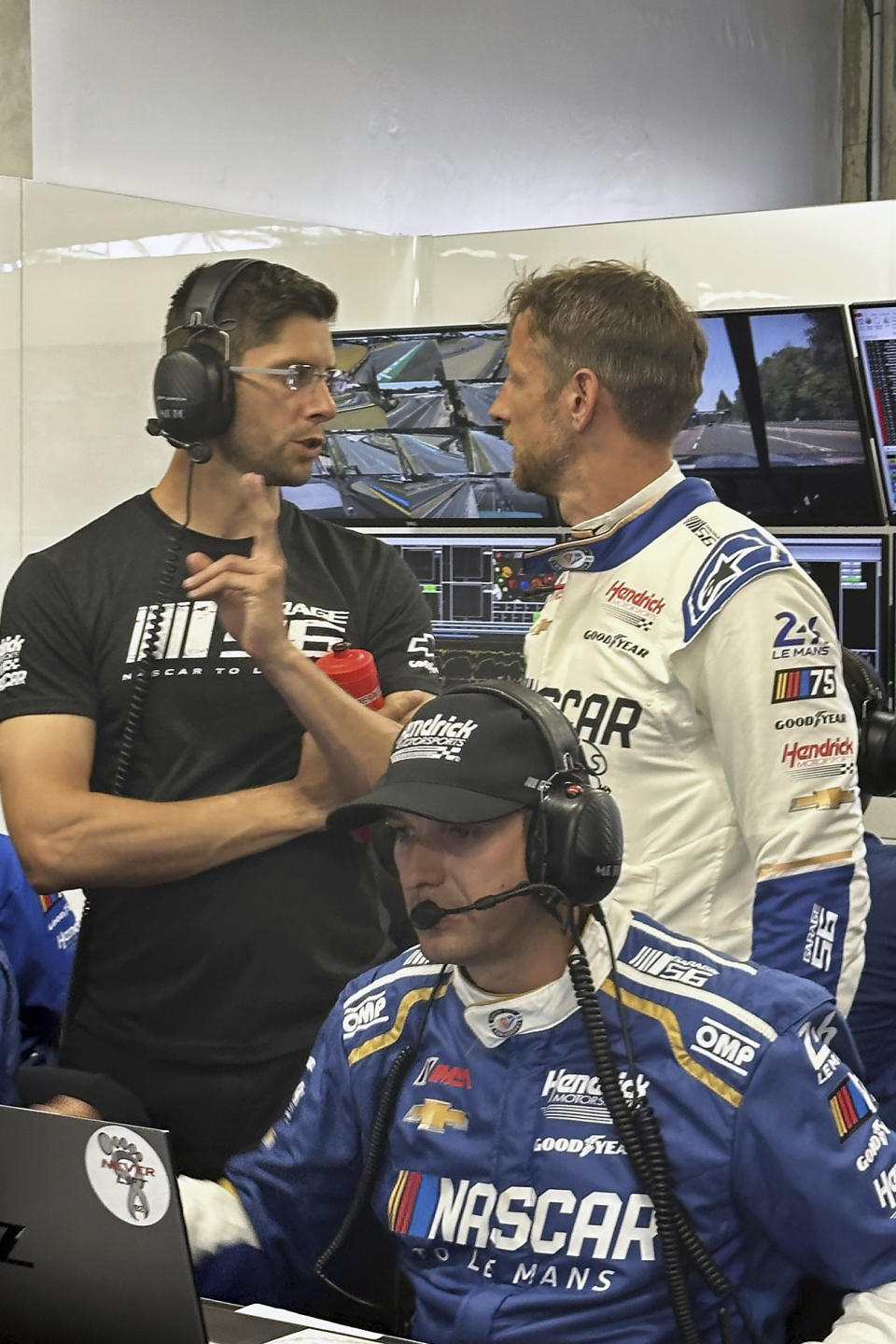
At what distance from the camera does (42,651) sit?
193cm

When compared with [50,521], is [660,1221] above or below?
below

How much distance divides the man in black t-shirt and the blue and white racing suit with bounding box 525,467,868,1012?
0.31 meters

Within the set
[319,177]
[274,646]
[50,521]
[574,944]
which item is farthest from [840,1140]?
[319,177]

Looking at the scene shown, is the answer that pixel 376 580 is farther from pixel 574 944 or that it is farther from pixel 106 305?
pixel 106 305

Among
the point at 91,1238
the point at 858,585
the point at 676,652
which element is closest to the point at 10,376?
the point at 858,585

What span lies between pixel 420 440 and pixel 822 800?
209cm

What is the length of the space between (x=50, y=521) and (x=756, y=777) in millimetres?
2020

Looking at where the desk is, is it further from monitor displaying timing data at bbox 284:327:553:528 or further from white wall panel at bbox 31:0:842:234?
white wall panel at bbox 31:0:842:234

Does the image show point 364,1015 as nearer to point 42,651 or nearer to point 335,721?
point 335,721

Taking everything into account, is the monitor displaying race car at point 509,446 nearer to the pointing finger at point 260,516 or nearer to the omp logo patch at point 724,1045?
the pointing finger at point 260,516

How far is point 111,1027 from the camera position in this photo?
79.5 inches

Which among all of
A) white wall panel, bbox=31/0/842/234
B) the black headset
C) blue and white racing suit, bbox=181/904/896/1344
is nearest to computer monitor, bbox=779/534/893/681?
the black headset

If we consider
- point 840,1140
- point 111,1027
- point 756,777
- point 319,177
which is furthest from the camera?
point 319,177

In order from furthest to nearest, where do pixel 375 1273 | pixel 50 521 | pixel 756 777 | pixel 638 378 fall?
pixel 50 521 → pixel 638 378 → pixel 756 777 → pixel 375 1273
